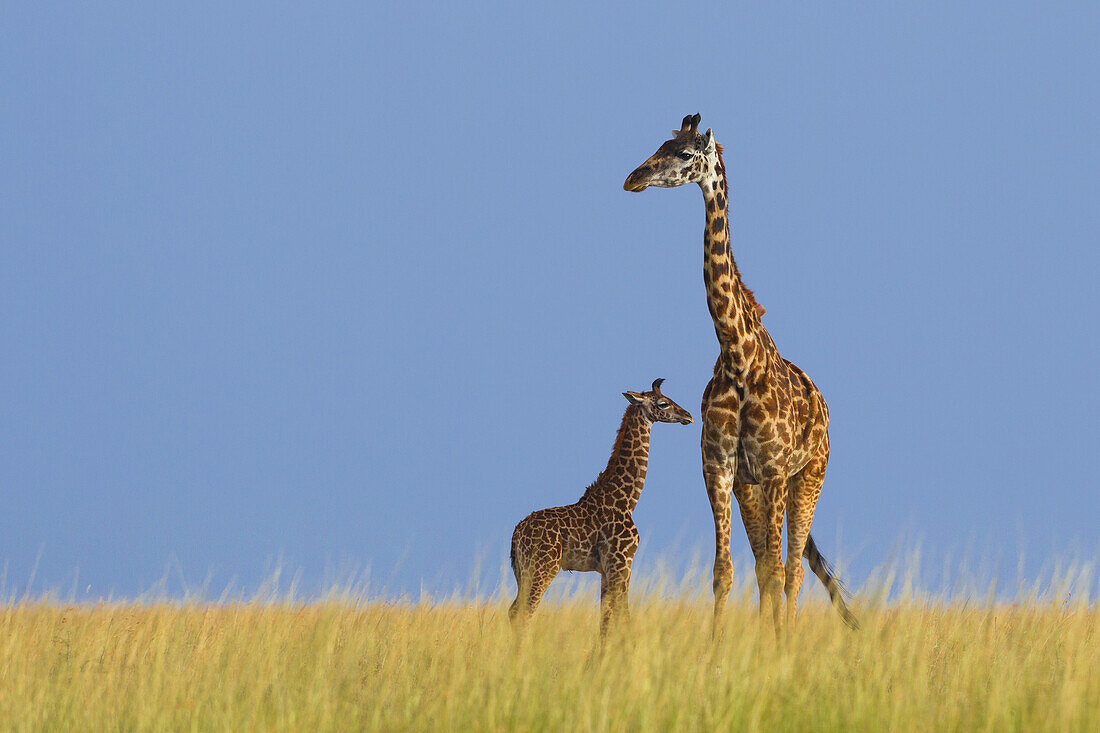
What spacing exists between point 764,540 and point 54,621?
7.53 m

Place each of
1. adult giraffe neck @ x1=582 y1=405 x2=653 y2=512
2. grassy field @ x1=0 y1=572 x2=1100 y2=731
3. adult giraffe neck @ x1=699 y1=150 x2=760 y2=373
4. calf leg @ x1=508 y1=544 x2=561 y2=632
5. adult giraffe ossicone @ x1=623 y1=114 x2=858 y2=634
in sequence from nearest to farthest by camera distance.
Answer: grassy field @ x1=0 y1=572 x2=1100 y2=731 < adult giraffe ossicone @ x1=623 y1=114 x2=858 y2=634 < adult giraffe neck @ x1=699 y1=150 x2=760 y2=373 < calf leg @ x1=508 y1=544 x2=561 y2=632 < adult giraffe neck @ x1=582 y1=405 x2=653 y2=512

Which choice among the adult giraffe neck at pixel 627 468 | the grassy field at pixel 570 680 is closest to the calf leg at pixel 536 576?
the grassy field at pixel 570 680

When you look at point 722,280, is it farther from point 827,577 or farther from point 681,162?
point 827,577

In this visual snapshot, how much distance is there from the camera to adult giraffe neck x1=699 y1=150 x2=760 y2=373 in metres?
8.93

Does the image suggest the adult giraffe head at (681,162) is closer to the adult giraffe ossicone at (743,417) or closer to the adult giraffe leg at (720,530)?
the adult giraffe ossicone at (743,417)

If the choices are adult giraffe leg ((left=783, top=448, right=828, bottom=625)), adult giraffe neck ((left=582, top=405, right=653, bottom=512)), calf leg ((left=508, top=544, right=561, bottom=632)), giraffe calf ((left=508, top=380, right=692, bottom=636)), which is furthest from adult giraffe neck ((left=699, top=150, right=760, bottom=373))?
calf leg ((left=508, top=544, right=561, bottom=632))

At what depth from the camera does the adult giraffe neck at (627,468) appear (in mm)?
10570

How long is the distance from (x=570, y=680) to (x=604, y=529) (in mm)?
3645

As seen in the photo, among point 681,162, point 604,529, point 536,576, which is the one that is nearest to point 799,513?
point 604,529

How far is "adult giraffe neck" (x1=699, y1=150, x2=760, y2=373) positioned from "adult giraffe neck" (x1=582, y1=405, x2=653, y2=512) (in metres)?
2.03

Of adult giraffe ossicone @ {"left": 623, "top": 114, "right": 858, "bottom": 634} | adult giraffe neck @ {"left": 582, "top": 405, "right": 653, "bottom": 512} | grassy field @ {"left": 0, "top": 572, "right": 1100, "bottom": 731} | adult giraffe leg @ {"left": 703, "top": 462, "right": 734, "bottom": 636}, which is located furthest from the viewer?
adult giraffe neck @ {"left": 582, "top": 405, "right": 653, "bottom": 512}

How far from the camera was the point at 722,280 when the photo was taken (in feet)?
29.5

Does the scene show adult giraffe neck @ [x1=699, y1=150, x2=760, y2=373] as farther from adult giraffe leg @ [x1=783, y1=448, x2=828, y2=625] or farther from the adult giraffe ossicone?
adult giraffe leg @ [x1=783, y1=448, x2=828, y2=625]

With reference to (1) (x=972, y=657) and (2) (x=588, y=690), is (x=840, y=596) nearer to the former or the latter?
(1) (x=972, y=657)
